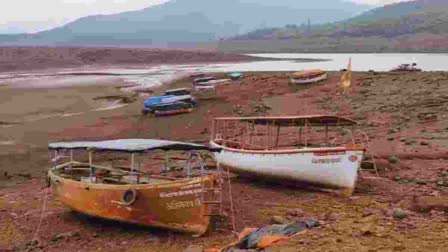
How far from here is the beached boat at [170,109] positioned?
36594 mm

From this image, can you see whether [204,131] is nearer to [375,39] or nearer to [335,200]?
[335,200]

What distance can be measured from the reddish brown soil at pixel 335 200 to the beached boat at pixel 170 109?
126 centimetres

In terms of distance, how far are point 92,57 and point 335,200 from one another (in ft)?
290

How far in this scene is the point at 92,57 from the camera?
102125 mm

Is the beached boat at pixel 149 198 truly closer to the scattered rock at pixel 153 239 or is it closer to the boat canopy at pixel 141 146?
the boat canopy at pixel 141 146

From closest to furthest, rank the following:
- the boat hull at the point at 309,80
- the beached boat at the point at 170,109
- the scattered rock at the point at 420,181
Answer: the scattered rock at the point at 420,181, the beached boat at the point at 170,109, the boat hull at the point at 309,80

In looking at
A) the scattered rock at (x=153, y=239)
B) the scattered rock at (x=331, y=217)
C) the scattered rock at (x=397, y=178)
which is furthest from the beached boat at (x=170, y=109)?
the scattered rock at (x=331, y=217)

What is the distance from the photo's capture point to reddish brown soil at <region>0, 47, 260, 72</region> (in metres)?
93.4

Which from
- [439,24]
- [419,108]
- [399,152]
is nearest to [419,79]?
[419,108]

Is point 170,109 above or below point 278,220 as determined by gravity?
below

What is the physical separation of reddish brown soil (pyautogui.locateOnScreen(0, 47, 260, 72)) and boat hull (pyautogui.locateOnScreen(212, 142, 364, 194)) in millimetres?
75216

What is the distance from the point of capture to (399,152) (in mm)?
22438

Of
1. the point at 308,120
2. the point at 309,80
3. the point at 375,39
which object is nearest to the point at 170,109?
the point at 309,80

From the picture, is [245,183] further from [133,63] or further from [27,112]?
→ [133,63]
